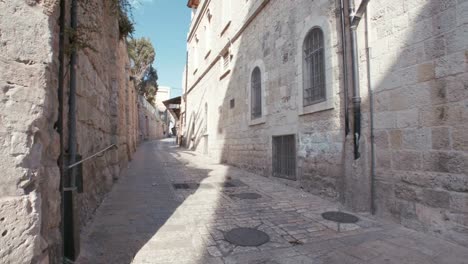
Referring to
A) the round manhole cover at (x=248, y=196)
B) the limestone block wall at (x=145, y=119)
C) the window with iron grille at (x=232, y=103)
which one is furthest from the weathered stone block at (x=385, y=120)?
the limestone block wall at (x=145, y=119)

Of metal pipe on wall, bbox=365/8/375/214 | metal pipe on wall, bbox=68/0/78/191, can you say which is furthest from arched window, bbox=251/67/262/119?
metal pipe on wall, bbox=68/0/78/191

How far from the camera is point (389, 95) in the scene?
3.89 m

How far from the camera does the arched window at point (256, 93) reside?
8.27 m

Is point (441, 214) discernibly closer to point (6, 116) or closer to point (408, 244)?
point (408, 244)

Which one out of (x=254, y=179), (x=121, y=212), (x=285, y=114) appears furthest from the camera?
(x=254, y=179)

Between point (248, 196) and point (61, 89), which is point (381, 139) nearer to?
point (248, 196)

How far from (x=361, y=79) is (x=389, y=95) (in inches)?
22.2

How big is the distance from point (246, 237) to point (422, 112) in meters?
2.54

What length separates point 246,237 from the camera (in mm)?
3289

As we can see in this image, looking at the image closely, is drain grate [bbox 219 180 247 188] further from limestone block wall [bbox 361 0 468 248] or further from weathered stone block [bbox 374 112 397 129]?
weathered stone block [bbox 374 112 397 129]

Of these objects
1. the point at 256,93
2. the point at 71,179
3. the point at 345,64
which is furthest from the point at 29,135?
the point at 256,93

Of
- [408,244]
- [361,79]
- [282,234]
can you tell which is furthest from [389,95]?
[282,234]

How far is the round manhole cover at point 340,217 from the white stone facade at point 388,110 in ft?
0.87

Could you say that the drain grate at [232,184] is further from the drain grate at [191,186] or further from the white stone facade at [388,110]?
the white stone facade at [388,110]
